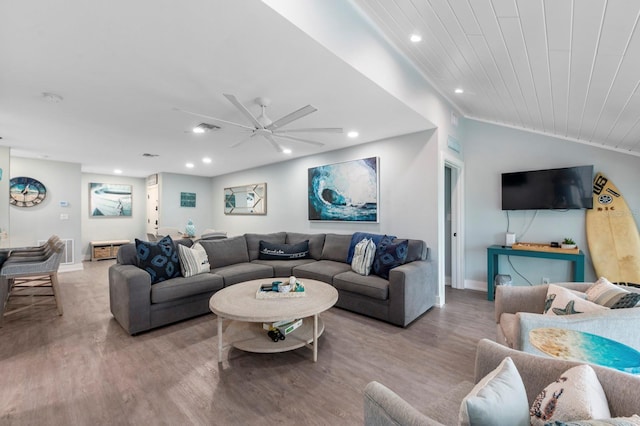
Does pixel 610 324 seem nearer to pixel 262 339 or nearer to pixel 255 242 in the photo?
pixel 262 339

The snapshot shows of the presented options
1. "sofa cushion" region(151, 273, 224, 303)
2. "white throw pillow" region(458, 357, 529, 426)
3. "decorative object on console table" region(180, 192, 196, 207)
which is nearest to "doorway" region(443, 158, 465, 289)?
"sofa cushion" region(151, 273, 224, 303)

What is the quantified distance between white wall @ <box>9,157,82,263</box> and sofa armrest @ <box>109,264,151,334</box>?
4322 mm

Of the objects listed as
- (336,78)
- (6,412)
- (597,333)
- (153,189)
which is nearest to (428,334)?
(597,333)

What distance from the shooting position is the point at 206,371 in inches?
85.4

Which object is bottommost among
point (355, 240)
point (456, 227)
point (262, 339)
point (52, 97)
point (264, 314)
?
point (262, 339)

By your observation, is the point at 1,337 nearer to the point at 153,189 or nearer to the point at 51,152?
the point at 51,152

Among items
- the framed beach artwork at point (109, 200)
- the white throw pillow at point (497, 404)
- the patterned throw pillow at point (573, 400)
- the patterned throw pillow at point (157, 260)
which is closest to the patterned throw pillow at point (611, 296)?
the patterned throw pillow at point (573, 400)

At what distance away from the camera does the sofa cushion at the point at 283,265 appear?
13.4ft

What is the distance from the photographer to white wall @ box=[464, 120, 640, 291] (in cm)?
347

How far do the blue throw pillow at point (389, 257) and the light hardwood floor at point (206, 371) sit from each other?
0.61 m

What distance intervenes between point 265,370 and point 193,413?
0.59 m

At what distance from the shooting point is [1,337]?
2.77 meters

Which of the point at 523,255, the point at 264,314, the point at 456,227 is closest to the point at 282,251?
the point at 264,314

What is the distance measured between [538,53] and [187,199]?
7.90 metres
